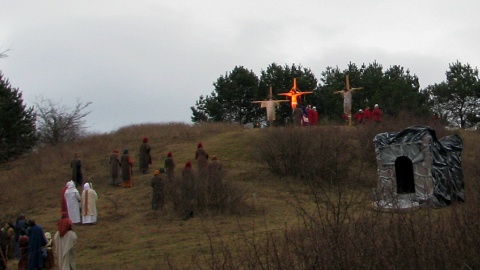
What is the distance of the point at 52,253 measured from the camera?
643 inches

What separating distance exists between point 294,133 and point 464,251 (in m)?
19.9

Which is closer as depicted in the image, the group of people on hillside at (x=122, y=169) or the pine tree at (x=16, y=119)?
the group of people on hillside at (x=122, y=169)

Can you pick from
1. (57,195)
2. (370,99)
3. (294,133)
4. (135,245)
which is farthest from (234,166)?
(370,99)

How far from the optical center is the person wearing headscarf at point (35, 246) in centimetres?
1558

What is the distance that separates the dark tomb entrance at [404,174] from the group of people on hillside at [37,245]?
36.0 feet

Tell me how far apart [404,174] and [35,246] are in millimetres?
12390

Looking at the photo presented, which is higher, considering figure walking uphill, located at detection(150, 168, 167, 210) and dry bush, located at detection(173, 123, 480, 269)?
dry bush, located at detection(173, 123, 480, 269)

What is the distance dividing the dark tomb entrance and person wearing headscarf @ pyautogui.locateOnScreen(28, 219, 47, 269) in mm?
11290

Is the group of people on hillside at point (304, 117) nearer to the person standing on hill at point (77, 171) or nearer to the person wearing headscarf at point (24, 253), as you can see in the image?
the person standing on hill at point (77, 171)

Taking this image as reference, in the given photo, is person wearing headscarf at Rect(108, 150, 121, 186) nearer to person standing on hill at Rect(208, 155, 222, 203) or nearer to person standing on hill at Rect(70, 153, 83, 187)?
person standing on hill at Rect(70, 153, 83, 187)

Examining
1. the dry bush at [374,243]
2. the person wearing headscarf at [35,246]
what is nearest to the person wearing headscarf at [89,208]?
the person wearing headscarf at [35,246]

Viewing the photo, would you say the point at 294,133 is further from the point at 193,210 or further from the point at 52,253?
the point at 52,253

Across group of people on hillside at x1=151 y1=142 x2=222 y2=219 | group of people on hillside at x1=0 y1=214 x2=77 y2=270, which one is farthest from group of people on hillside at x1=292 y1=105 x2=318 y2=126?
group of people on hillside at x1=0 y1=214 x2=77 y2=270

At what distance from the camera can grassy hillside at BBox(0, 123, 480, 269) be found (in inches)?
422
